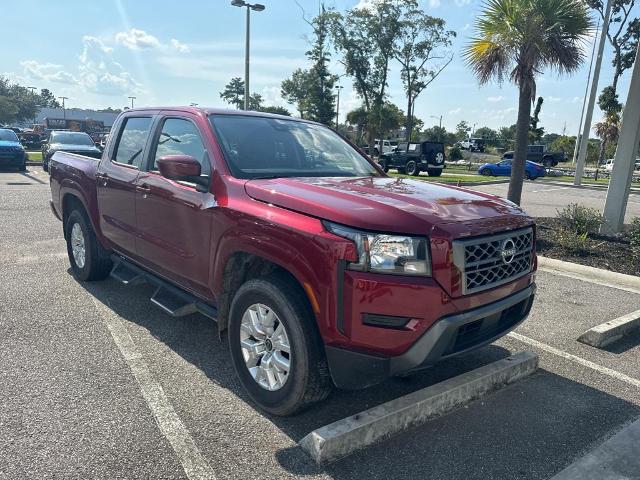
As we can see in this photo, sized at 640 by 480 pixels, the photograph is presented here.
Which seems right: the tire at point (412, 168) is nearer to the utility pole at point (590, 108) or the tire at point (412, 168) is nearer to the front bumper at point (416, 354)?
the utility pole at point (590, 108)

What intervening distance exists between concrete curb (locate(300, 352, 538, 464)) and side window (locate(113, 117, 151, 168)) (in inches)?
117

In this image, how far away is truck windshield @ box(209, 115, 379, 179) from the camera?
3.56 meters

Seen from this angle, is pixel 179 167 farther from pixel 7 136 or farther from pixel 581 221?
pixel 7 136

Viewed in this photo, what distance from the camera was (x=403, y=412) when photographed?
9.43ft

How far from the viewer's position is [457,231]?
2660 mm

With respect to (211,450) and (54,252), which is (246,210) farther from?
(54,252)

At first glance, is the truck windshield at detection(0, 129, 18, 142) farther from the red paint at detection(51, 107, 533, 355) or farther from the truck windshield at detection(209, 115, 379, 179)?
the truck windshield at detection(209, 115, 379, 179)

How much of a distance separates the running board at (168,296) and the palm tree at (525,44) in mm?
7677

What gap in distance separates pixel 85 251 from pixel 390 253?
4.15 m

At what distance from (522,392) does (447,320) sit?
1.37 metres

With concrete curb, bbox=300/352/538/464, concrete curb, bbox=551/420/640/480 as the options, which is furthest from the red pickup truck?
concrete curb, bbox=551/420/640/480

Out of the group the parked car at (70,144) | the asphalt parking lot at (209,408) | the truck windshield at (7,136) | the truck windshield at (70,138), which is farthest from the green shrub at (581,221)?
the truck windshield at (7,136)

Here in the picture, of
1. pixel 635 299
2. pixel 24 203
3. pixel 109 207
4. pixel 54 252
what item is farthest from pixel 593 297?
pixel 24 203

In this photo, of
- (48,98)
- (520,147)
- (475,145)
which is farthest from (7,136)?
(48,98)
